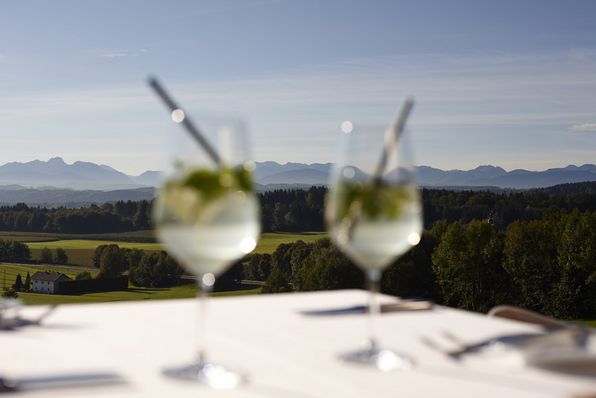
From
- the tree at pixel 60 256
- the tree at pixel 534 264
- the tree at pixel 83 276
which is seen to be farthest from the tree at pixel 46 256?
the tree at pixel 534 264

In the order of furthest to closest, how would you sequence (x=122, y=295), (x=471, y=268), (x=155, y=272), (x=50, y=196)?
(x=50, y=196), (x=155, y=272), (x=122, y=295), (x=471, y=268)

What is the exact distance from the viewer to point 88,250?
94.7 m

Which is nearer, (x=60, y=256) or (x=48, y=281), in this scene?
(x=48, y=281)

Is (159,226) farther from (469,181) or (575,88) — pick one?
(469,181)

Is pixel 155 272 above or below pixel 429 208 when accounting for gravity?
below

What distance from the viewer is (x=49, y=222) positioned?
98.1 meters

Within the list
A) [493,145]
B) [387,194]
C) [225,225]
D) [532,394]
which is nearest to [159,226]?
[225,225]

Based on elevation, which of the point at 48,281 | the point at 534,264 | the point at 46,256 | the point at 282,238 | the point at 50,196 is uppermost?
the point at 50,196

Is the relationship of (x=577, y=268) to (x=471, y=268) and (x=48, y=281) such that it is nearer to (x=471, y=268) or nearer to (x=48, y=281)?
(x=471, y=268)

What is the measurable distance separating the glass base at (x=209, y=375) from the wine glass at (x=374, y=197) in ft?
1.08

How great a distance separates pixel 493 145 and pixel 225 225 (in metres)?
109

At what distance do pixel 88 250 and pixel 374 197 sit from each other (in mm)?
95969

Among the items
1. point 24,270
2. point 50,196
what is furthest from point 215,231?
point 50,196

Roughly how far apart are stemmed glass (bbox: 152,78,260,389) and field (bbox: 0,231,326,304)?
7751 centimetres
